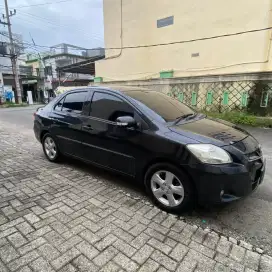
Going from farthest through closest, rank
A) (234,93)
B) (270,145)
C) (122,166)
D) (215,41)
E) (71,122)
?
(215,41), (234,93), (270,145), (71,122), (122,166)

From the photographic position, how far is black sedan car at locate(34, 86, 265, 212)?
231 centimetres

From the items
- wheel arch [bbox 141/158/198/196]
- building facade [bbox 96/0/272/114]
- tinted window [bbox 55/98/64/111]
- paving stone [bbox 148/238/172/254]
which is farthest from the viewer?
building facade [bbox 96/0/272/114]

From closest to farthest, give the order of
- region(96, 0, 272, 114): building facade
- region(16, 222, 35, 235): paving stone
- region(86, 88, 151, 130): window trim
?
region(16, 222, 35, 235): paving stone < region(86, 88, 151, 130): window trim < region(96, 0, 272, 114): building facade

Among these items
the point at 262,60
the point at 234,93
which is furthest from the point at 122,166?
the point at 262,60

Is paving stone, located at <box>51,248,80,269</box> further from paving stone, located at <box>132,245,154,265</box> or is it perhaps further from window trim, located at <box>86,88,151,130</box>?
window trim, located at <box>86,88,151,130</box>

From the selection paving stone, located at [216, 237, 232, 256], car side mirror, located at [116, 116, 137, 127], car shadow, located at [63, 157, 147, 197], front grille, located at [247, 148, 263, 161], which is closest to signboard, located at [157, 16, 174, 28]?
car shadow, located at [63, 157, 147, 197]

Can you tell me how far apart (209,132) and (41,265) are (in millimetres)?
2219

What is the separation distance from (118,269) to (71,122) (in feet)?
8.16

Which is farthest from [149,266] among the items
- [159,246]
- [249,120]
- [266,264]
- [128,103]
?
[249,120]

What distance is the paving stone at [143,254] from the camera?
1.90m

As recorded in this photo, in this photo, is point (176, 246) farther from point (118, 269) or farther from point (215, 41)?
point (215, 41)

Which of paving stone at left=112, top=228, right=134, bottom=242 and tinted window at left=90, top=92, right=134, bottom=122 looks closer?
paving stone at left=112, top=228, right=134, bottom=242

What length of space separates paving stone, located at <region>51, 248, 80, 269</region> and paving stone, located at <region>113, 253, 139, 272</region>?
37 cm

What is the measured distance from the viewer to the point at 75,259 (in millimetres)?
1897
